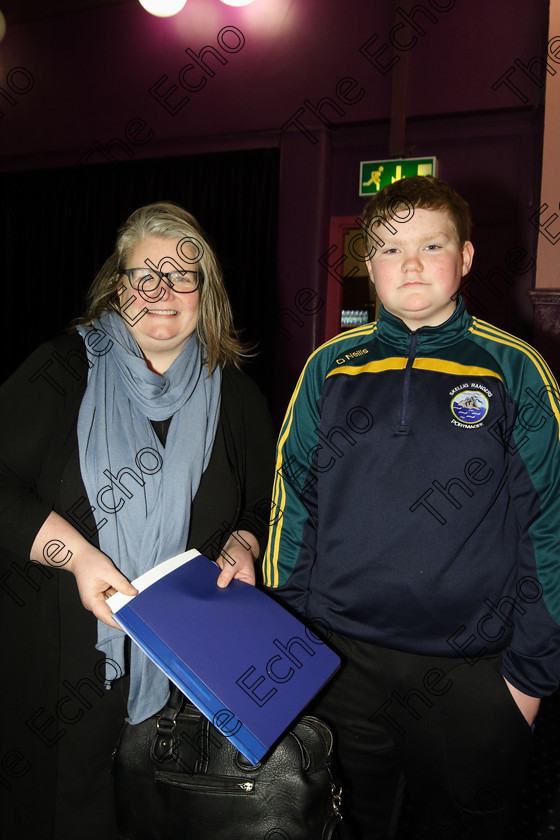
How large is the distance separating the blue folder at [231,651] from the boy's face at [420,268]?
597 mm

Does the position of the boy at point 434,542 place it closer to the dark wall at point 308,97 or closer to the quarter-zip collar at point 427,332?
the quarter-zip collar at point 427,332

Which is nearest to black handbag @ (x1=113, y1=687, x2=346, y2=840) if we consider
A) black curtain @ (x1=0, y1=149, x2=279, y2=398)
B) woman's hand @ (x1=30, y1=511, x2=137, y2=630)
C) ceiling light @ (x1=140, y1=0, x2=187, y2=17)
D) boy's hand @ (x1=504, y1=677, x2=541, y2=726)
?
woman's hand @ (x1=30, y1=511, x2=137, y2=630)

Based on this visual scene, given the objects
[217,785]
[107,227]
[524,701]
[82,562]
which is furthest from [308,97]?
[217,785]

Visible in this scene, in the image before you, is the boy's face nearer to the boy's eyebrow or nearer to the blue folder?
the boy's eyebrow

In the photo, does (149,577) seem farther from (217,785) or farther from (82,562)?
(217,785)

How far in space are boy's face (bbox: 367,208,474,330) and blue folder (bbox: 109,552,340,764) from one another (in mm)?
597

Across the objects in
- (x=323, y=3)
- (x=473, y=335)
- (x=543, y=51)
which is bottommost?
(x=473, y=335)

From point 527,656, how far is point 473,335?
0.58 m

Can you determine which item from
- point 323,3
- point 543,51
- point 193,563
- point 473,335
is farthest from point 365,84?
point 193,563

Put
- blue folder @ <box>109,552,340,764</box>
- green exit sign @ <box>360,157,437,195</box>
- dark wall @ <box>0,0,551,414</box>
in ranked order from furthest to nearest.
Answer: dark wall @ <box>0,0,551,414</box>
green exit sign @ <box>360,157,437,195</box>
blue folder @ <box>109,552,340,764</box>

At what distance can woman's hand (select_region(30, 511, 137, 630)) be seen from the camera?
1.07 m

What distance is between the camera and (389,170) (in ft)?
12.5

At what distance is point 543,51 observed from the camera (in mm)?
4180

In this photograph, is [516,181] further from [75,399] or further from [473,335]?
[75,399]
